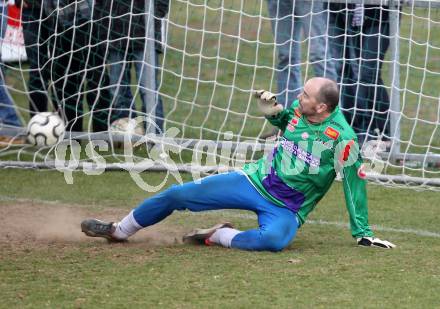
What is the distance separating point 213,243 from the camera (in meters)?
6.22

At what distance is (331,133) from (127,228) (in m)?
1.40

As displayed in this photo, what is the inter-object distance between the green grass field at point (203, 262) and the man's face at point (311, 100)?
0.85 meters

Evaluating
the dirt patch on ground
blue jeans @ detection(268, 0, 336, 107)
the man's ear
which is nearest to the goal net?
blue jeans @ detection(268, 0, 336, 107)

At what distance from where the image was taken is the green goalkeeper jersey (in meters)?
6.05

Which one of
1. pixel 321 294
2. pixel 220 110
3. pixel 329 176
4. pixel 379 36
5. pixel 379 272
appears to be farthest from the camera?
pixel 220 110

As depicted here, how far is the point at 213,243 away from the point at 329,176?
2.73 ft

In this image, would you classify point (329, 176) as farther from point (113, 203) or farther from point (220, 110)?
point (220, 110)

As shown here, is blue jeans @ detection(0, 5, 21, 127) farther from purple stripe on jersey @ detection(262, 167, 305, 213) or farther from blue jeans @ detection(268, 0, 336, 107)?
→ purple stripe on jersey @ detection(262, 167, 305, 213)

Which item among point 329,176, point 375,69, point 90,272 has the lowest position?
point 90,272

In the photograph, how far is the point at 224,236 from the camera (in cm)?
613

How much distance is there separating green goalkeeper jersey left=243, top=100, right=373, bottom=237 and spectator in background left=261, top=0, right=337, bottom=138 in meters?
2.74

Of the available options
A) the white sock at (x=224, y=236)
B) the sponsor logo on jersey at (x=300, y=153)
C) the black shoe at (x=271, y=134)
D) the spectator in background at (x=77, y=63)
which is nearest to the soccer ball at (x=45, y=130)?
the spectator in background at (x=77, y=63)

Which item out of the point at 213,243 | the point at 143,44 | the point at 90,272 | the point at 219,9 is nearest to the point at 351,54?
the point at 219,9

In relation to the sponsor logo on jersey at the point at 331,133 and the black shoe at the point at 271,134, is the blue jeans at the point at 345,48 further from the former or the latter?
the sponsor logo on jersey at the point at 331,133
